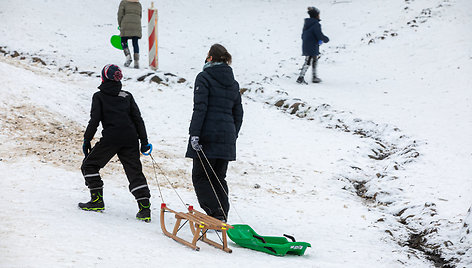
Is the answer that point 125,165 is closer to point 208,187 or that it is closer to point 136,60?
point 208,187

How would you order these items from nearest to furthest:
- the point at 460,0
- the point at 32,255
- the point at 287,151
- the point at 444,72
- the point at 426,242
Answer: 1. the point at 32,255
2. the point at 426,242
3. the point at 287,151
4. the point at 444,72
5. the point at 460,0

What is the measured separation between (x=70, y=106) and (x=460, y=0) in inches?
582

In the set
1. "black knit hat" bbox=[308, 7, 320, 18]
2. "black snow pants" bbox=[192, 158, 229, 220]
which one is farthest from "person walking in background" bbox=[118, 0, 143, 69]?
"black snow pants" bbox=[192, 158, 229, 220]

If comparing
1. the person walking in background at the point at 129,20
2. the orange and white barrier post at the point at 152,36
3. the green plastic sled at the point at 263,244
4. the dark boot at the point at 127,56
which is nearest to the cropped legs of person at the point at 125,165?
the green plastic sled at the point at 263,244

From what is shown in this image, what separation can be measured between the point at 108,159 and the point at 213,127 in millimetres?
1184

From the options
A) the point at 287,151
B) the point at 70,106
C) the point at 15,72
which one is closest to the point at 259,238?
the point at 287,151

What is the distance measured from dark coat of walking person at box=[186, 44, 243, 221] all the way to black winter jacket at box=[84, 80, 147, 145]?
70 cm

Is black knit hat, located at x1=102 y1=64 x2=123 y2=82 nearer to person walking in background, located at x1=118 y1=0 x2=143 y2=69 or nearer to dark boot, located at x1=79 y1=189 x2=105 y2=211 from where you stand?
dark boot, located at x1=79 y1=189 x2=105 y2=211

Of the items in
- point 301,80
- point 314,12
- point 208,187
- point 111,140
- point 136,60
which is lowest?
point 208,187

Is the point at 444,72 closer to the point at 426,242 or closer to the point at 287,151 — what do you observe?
the point at 287,151

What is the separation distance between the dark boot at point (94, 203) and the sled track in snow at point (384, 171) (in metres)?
3.42

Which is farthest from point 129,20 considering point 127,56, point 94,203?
point 94,203

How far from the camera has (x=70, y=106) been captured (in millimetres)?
9906

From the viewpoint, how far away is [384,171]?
8.15 metres
